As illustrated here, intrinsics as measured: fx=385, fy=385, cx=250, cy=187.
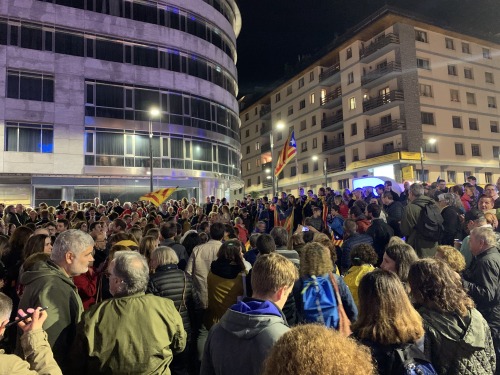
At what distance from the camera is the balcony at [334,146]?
45081 millimetres

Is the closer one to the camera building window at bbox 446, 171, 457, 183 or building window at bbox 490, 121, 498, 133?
building window at bbox 446, 171, 457, 183

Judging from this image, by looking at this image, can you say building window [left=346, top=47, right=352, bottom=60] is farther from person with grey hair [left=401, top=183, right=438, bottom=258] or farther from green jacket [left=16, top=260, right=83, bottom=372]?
green jacket [left=16, top=260, right=83, bottom=372]

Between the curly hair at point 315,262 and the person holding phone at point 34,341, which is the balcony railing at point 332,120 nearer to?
the curly hair at point 315,262

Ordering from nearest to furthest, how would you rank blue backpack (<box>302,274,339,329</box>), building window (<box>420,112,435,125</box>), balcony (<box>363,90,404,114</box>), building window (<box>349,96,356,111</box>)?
1. blue backpack (<box>302,274,339,329</box>)
2. balcony (<box>363,90,404,114</box>)
3. building window (<box>420,112,435,125</box>)
4. building window (<box>349,96,356,111</box>)

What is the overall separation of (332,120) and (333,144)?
2904 millimetres

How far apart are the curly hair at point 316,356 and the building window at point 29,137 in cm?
2831

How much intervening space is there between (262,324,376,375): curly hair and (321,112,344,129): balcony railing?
4523cm

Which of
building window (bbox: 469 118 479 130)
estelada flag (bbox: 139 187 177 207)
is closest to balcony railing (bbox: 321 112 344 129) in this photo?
building window (bbox: 469 118 479 130)

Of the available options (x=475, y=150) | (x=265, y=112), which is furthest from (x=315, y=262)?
(x=265, y=112)

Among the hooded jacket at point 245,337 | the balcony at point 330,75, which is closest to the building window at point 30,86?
the hooded jacket at point 245,337

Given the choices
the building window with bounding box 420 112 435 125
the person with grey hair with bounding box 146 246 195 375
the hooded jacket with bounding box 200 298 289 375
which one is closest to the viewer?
the hooded jacket with bounding box 200 298 289 375

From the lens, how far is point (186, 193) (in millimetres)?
30438

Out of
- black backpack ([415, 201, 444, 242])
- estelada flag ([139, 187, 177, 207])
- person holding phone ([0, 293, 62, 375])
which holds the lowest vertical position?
person holding phone ([0, 293, 62, 375])

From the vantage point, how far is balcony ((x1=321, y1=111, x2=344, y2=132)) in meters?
45.0
